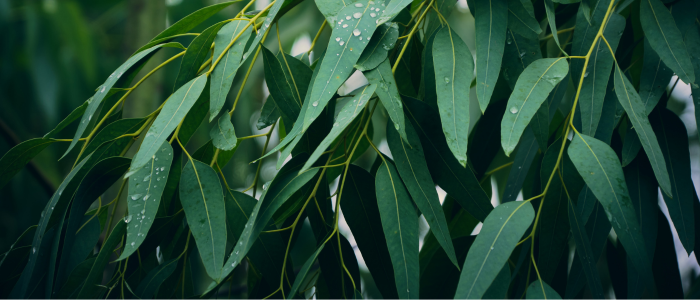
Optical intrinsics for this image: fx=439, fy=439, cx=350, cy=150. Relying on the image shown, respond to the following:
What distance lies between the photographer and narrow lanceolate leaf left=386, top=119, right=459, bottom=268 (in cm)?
48

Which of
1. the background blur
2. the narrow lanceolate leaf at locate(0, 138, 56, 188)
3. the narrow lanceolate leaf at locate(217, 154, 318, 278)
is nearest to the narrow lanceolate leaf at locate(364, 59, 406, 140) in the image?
the narrow lanceolate leaf at locate(217, 154, 318, 278)

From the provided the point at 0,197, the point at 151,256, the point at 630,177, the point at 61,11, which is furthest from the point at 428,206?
the point at 0,197

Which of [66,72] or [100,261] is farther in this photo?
[66,72]

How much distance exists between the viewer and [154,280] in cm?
59

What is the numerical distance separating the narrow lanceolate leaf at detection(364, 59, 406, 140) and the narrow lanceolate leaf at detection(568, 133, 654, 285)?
18 cm

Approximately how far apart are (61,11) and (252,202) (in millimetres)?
1909

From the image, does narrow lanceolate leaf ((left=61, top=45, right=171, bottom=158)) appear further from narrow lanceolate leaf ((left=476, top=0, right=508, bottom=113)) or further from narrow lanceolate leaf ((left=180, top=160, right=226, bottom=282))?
narrow lanceolate leaf ((left=476, top=0, right=508, bottom=113))

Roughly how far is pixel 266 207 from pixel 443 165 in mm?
220

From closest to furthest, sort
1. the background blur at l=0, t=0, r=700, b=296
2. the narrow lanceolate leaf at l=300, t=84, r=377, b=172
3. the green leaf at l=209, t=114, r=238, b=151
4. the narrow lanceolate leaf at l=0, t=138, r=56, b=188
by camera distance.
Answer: the narrow lanceolate leaf at l=300, t=84, r=377, b=172
the green leaf at l=209, t=114, r=238, b=151
the narrow lanceolate leaf at l=0, t=138, r=56, b=188
the background blur at l=0, t=0, r=700, b=296

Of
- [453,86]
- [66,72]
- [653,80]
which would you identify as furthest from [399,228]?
[66,72]

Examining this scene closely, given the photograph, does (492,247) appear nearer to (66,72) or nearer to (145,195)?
(145,195)

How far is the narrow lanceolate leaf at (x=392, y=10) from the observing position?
45 centimetres

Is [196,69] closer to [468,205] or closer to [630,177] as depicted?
[468,205]

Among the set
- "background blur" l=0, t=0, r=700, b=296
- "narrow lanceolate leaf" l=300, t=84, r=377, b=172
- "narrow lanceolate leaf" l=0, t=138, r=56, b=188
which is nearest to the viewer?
"narrow lanceolate leaf" l=300, t=84, r=377, b=172
